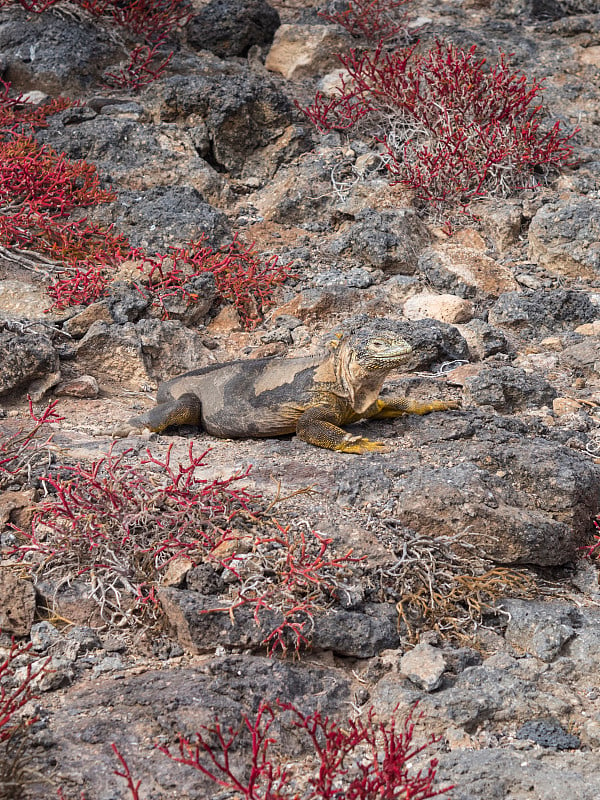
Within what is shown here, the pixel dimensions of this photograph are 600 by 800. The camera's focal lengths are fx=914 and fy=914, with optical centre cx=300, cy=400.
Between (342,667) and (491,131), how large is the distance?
7.95m

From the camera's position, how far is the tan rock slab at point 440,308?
908 centimetres

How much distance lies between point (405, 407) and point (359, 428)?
0.39m

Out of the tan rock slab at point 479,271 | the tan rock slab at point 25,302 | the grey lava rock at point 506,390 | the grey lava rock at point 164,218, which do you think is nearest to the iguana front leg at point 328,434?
the grey lava rock at point 506,390

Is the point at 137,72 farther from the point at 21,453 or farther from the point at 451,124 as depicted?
the point at 21,453

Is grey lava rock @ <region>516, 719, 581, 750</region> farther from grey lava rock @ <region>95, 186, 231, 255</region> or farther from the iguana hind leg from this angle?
grey lava rock @ <region>95, 186, 231, 255</region>

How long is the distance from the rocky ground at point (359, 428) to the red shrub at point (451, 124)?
1.05 feet

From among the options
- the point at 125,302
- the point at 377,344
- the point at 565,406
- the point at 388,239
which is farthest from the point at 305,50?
the point at 377,344

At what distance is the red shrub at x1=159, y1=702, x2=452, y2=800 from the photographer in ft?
12.4

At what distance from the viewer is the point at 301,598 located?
5.08 m

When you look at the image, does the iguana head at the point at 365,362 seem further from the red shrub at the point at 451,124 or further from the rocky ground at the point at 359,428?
the red shrub at the point at 451,124

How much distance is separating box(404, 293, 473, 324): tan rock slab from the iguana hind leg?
117 inches

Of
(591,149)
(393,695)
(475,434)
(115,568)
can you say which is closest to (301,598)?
(393,695)

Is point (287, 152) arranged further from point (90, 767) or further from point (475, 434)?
point (90, 767)

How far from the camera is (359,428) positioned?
273 inches
